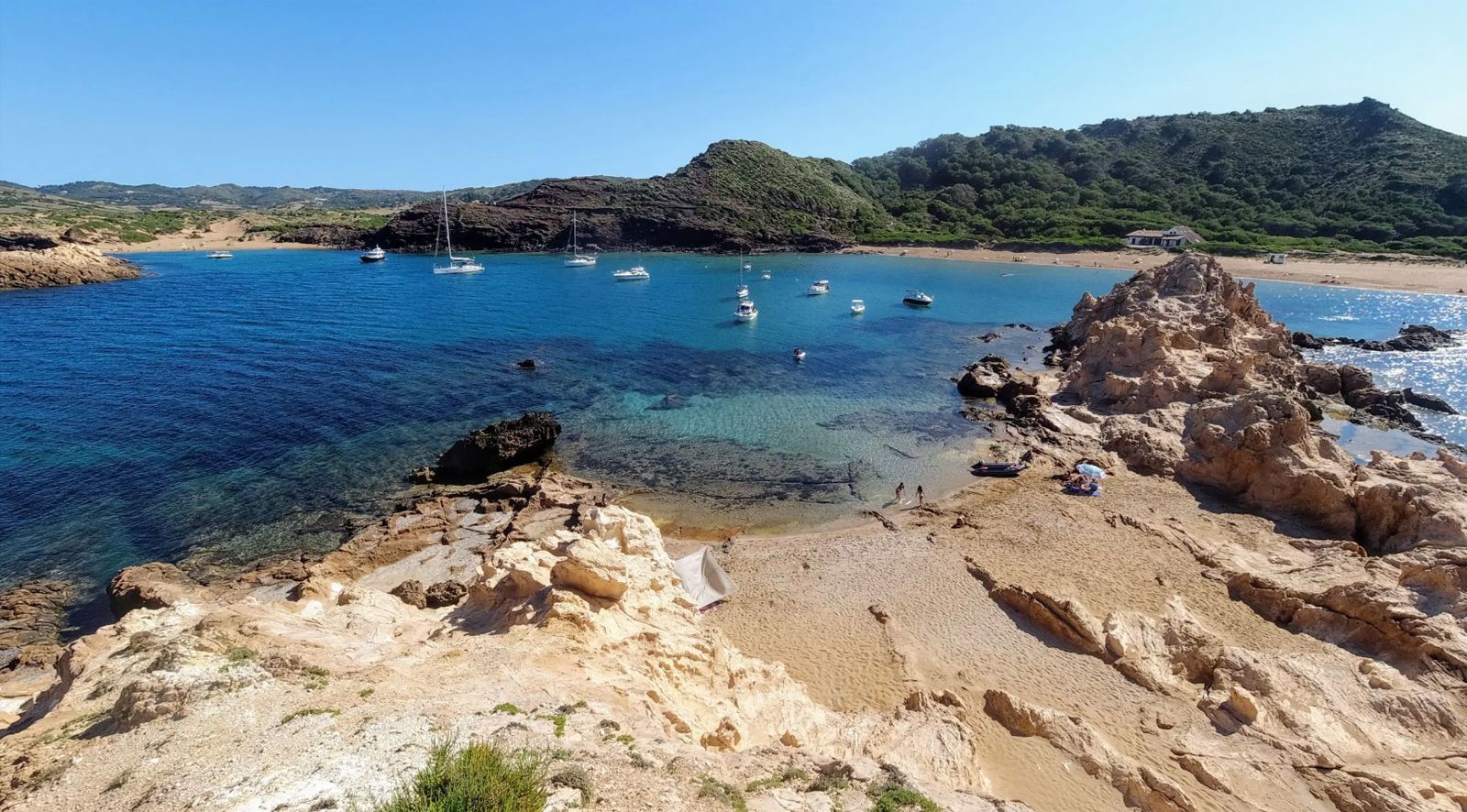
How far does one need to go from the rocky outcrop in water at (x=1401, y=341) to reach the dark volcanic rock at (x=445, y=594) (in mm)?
59257

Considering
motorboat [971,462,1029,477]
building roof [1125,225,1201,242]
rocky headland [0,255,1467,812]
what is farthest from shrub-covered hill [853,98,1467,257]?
rocky headland [0,255,1467,812]

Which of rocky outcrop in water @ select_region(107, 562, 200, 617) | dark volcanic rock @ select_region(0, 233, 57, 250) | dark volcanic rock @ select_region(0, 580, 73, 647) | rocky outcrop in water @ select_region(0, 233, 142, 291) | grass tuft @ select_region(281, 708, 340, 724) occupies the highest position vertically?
dark volcanic rock @ select_region(0, 233, 57, 250)

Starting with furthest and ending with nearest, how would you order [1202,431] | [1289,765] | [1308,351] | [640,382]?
[1308,351] < [640,382] < [1202,431] < [1289,765]

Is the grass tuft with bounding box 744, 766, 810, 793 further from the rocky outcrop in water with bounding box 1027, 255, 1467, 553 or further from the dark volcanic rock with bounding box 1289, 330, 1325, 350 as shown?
the dark volcanic rock with bounding box 1289, 330, 1325, 350

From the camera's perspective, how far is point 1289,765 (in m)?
11.5

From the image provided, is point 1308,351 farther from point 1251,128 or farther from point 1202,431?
point 1251,128

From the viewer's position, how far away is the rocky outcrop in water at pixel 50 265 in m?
64.5

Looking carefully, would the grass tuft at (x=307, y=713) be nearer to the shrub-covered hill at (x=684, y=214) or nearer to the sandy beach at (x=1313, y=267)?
the sandy beach at (x=1313, y=267)

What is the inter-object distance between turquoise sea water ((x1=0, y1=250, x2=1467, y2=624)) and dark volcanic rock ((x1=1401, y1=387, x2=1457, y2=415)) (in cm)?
246

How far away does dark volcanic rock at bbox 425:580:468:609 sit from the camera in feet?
54.2

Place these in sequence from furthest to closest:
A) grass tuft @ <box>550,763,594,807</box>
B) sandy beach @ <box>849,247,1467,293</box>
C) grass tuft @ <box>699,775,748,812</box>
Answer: sandy beach @ <box>849,247,1467,293</box>, grass tuft @ <box>699,775,748,812</box>, grass tuft @ <box>550,763,594,807</box>

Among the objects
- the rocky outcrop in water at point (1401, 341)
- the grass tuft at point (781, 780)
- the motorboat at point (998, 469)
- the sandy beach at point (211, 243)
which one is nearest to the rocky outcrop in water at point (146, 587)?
the grass tuft at point (781, 780)

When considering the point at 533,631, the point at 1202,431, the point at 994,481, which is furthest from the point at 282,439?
the point at 1202,431

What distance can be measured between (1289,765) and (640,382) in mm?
33562
